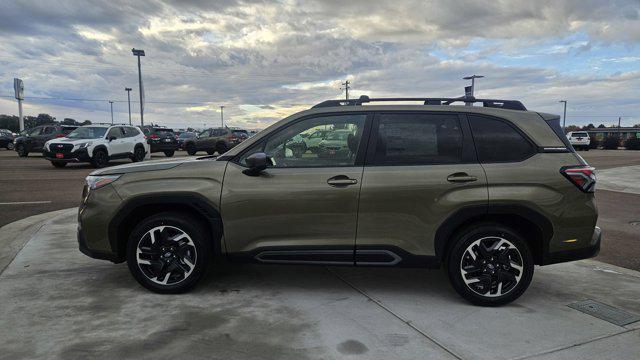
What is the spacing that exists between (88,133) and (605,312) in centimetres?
1828

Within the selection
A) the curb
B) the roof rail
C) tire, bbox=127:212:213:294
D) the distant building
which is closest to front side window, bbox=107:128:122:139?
the curb

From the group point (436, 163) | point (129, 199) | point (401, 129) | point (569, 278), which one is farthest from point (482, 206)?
point (129, 199)

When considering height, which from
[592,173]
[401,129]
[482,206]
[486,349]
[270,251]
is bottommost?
[486,349]

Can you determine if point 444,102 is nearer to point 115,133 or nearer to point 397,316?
point 397,316

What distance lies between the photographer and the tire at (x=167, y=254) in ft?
13.8

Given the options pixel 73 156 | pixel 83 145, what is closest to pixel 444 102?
pixel 83 145

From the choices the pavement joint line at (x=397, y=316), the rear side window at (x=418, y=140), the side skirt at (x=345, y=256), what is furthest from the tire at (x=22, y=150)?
the rear side window at (x=418, y=140)

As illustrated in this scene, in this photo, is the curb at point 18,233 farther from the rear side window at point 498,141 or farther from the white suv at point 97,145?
the white suv at point 97,145

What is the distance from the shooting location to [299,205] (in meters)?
4.06

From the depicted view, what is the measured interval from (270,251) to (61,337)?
170cm

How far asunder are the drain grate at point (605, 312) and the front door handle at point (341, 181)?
224 cm

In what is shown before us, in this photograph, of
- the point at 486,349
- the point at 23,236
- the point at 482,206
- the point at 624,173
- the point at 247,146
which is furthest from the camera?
the point at 624,173

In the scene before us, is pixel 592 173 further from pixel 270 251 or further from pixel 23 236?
pixel 23 236

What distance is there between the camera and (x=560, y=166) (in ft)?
13.3
